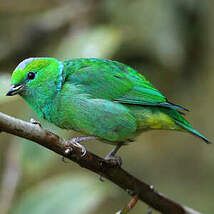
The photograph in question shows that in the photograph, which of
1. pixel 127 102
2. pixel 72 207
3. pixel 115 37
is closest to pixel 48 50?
pixel 115 37

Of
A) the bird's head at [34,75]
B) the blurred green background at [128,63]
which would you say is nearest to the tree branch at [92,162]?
the blurred green background at [128,63]

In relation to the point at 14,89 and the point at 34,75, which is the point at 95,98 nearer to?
the point at 34,75

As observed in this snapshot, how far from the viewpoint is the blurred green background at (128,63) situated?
302 cm

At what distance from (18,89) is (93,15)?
2113mm

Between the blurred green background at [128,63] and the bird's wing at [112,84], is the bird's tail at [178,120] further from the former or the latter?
the blurred green background at [128,63]

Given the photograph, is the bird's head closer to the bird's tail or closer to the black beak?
the black beak

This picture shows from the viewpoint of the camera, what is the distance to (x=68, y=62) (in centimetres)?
313

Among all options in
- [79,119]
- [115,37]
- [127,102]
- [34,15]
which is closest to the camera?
[79,119]

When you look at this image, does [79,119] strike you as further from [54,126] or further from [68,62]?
[68,62]

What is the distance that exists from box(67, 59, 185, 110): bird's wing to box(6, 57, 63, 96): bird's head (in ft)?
0.48

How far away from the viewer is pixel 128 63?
4.46 metres

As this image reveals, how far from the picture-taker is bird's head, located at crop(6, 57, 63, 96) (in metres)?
2.75

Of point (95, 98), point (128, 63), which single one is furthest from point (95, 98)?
point (128, 63)

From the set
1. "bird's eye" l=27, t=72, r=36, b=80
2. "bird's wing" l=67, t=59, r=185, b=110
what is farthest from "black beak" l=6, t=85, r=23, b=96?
"bird's wing" l=67, t=59, r=185, b=110
